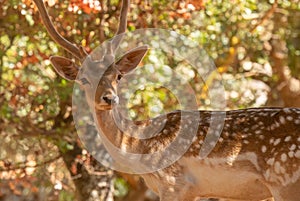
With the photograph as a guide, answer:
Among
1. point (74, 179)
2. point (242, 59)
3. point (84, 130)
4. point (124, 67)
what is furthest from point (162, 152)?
point (242, 59)

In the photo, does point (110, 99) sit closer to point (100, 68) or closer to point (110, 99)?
point (110, 99)

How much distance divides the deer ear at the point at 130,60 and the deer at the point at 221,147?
0.01 metres

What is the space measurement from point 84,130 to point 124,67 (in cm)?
291

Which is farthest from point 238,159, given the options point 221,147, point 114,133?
point 114,133

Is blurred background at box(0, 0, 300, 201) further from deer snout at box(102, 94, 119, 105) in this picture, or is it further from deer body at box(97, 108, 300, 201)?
deer body at box(97, 108, 300, 201)

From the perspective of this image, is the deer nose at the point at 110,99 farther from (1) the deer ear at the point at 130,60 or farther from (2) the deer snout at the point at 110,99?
(1) the deer ear at the point at 130,60

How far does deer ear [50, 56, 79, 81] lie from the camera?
776cm

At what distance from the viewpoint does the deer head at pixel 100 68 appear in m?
7.33

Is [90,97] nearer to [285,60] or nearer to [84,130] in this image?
[84,130]

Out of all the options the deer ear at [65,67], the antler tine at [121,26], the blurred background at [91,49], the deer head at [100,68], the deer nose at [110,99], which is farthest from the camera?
the blurred background at [91,49]

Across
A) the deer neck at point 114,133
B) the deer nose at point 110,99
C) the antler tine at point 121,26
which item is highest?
the antler tine at point 121,26

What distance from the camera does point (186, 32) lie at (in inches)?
427

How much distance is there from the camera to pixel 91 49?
10047 millimetres

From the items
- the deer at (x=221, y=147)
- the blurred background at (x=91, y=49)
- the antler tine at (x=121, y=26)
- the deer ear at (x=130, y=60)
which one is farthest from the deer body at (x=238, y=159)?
the blurred background at (x=91, y=49)
